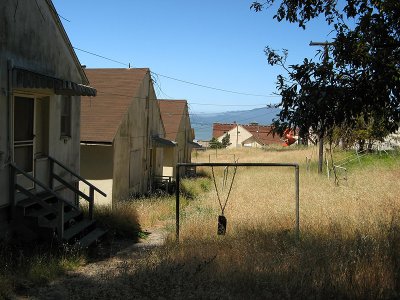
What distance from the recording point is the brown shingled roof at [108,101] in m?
18.0

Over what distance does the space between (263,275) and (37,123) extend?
22.8 feet

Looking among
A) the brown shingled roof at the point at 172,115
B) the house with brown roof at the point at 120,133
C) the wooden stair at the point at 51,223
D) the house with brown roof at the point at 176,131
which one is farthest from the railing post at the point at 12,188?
the brown shingled roof at the point at 172,115

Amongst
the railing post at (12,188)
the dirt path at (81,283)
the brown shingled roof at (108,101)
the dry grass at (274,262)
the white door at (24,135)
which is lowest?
the dirt path at (81,283)

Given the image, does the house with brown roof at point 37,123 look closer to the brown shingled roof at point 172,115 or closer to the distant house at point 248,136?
the brown shingled roof at point 172,115

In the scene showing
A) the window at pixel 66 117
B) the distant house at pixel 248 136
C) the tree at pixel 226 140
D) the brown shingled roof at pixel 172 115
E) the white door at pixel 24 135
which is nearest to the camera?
the white door at pixel 24 135

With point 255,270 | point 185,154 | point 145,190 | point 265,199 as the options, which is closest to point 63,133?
point 265,199

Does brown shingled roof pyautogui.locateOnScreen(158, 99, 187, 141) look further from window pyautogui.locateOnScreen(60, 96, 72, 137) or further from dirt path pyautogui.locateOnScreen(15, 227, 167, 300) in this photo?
dirt path pyautogui.locateOnScreen(15, 227, 167, 300)

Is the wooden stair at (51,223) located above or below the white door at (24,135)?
below

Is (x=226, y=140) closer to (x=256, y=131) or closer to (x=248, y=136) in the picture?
(x=248, y=136)

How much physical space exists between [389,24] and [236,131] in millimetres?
96015

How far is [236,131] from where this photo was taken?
101 m

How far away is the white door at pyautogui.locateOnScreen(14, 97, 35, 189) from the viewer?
30.9 ft

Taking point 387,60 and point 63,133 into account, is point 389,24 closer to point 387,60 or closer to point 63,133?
point 387,60

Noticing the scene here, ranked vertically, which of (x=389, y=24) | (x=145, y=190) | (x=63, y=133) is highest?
(x=389, y=24)
